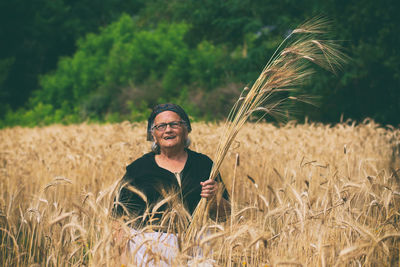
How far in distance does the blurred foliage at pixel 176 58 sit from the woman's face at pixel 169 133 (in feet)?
5.33

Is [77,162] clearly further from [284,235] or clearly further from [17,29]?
[17,29]

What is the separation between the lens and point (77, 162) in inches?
159

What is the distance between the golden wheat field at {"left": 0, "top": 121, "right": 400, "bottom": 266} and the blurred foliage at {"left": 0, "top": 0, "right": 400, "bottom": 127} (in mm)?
844

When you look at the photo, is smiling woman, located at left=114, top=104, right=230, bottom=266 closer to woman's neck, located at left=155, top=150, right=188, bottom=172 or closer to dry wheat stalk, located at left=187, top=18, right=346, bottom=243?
woman's neck, located at left=155, top=150, right=188, bottom=172

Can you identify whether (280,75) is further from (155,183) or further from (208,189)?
(155,183)

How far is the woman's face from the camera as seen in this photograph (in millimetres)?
2416

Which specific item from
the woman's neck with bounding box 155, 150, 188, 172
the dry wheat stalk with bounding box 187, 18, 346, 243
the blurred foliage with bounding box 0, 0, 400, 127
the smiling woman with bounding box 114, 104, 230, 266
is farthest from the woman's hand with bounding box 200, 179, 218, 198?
the blurred foliage with bounding box 0, 0, 400, 127

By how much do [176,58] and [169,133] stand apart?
53.1 feet

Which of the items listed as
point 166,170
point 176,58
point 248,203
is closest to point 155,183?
point 166,170

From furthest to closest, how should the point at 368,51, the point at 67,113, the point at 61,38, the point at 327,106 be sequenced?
1. the point at 61,38
2. the point at 67,113
3. the point at 327,106
4. the point at 368,51

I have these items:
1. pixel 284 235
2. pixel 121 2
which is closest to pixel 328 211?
pixel 284 235

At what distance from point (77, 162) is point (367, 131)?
15.8 feet

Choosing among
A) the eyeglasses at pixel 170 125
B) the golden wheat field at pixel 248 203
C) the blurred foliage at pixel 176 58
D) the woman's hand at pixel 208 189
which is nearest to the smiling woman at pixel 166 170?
the eyeglasses at pixel 170 125

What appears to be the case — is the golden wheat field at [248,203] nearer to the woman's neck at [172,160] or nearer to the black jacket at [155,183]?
the black jacket at [155,183]
